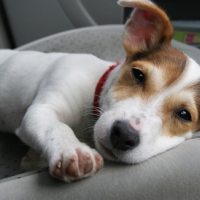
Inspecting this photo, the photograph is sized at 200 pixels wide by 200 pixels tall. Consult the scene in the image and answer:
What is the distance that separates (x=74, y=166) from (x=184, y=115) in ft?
2.12

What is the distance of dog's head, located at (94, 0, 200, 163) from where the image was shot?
97 centimetres

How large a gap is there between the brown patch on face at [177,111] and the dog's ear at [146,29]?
38 cm

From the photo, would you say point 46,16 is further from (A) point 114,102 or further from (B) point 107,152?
(B) point 107,152

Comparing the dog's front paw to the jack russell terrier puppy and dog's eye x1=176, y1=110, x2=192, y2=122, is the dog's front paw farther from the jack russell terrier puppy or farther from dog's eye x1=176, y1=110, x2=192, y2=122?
dog's eye x1=176, y1=110, x2=192, y2=122

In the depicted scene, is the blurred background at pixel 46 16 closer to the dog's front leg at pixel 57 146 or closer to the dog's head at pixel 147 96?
the dog's head at pixel 147 96

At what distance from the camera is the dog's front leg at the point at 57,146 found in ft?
2.78

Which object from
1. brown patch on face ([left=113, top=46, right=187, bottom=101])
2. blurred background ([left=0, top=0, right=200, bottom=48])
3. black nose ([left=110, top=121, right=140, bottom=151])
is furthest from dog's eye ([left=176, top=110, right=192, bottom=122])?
blurred background ([left=0, top=0, right=200, bottom=48])

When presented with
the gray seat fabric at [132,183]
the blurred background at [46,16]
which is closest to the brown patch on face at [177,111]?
the gray seat fabric at [132,183]

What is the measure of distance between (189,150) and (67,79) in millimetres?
761

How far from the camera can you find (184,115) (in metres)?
1.19

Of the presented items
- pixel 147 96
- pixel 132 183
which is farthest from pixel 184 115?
pixel 132 183

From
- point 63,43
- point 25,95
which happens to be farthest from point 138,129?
point 63,43

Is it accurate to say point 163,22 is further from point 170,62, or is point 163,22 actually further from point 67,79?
point 67,79

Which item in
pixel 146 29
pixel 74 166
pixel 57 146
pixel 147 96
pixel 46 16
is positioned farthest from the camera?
pixel 46 16
